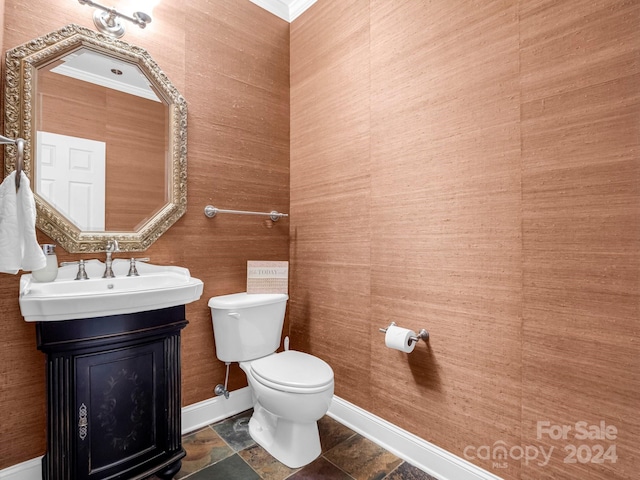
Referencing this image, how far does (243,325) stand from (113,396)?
2.29 feet

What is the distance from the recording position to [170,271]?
1748 mm

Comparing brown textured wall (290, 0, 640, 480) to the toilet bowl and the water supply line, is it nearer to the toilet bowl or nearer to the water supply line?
the toilet bowl

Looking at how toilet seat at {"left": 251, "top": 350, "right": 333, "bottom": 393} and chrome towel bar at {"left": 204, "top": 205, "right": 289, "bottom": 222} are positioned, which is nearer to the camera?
toilet seat at {"left": 251, "top": 350, "right": 333, "bottom": 393}

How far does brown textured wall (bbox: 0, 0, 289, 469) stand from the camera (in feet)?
4.62

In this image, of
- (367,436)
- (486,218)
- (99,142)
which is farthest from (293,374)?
(99,142)

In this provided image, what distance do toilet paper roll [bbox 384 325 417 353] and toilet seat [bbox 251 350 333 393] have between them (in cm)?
33

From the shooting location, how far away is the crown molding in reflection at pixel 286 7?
2162mm

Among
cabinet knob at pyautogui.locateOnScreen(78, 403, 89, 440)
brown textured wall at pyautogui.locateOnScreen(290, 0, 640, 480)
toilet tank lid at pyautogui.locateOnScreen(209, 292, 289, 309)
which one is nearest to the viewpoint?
brown textured wall at pyautogui.locateOnScreen(290, 0, 640, 480)

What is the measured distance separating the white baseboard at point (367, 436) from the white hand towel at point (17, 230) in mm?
982

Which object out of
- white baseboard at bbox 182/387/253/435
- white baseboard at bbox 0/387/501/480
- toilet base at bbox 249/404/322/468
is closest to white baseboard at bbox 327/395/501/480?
white baseboard at bbox 0/387/501/480

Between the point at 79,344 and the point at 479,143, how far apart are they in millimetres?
1725

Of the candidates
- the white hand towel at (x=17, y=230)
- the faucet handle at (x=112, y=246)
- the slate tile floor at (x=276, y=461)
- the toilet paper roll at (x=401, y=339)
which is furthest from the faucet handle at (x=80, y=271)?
the toilet paper roll at (x=401, y=339)

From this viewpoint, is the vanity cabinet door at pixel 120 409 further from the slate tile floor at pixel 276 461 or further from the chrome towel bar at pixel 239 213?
the chrome towel bar at pixel 239 213

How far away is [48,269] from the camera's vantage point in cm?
139
